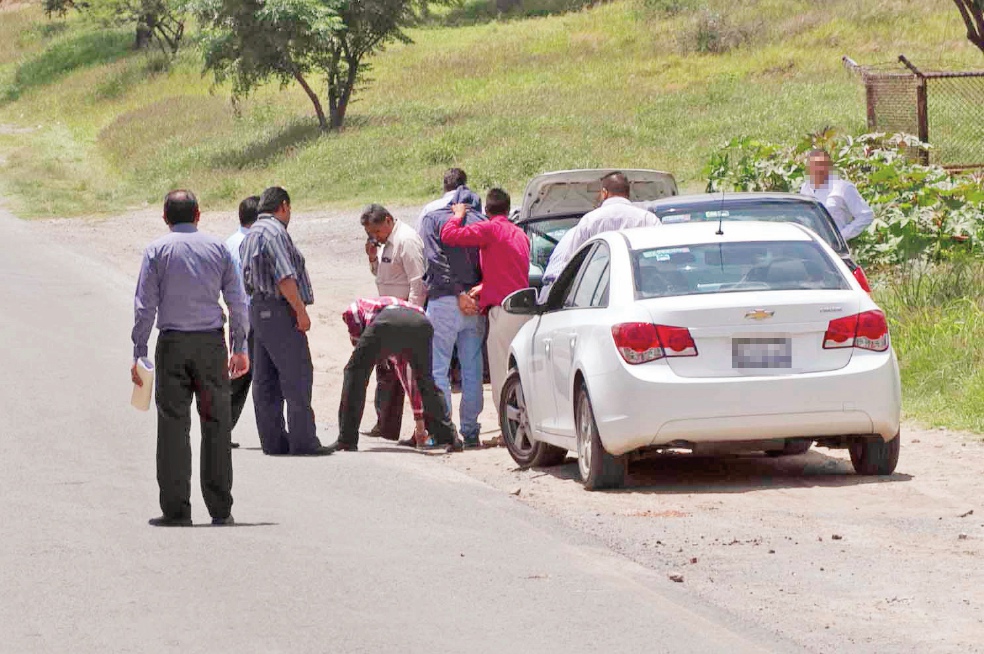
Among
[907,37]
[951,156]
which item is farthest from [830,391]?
[907,37]

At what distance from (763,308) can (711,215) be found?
12.7 ft

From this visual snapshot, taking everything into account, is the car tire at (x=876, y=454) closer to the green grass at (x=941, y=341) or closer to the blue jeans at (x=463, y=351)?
the green grass at (x=941, y=341)

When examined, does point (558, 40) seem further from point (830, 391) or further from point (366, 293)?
point (830, 391)

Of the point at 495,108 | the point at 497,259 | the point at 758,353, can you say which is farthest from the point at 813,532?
the point at 495,108

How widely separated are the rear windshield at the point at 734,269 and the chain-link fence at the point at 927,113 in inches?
417

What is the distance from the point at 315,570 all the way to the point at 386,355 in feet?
15.1

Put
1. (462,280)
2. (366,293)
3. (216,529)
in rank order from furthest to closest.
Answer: (366,293) < (462,280) < (216,529)

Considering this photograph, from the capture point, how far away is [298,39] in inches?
1618

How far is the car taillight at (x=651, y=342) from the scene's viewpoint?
360 inches

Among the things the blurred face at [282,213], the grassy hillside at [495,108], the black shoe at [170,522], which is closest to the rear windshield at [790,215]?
the blurred face at [282,213]

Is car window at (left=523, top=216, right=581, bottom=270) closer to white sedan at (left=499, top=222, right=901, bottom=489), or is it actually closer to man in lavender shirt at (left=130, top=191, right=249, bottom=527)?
white sedan at (left=499, top=222, right=901, bottom=489)

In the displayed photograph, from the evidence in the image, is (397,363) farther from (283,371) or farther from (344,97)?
(344,97)

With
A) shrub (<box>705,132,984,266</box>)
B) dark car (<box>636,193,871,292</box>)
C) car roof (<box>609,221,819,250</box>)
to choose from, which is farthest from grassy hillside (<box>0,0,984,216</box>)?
car roof (<box>609,221,819,250</box>)

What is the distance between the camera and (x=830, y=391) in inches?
363
